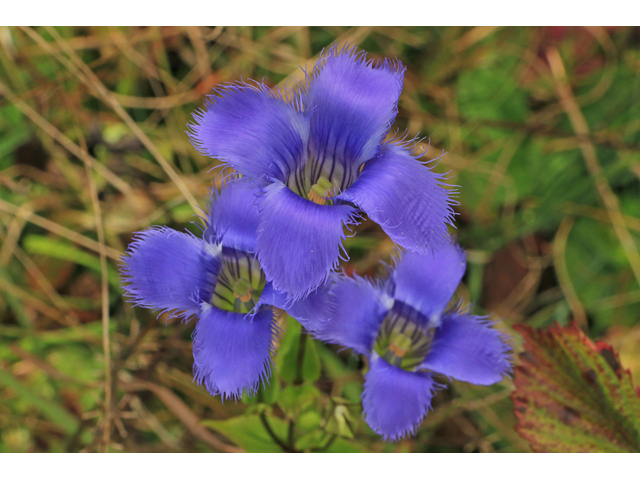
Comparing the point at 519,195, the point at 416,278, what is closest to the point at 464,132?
the point at 519,195

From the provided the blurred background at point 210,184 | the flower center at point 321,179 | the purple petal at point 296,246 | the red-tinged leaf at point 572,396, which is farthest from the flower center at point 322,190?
the blurred background at point 210,184

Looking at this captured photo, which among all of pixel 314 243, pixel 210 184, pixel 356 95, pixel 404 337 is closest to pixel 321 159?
pixel 356 95

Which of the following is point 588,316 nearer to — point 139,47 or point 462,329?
point 462,329

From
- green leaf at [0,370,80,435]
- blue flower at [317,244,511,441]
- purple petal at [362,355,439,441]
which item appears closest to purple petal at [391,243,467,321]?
blue flower at [317,244,511,441]

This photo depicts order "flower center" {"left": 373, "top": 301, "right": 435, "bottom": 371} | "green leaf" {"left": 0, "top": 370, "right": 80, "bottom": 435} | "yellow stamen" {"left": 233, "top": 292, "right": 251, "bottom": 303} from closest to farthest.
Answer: "yellow stamen" {"left": 233, "top": 292, "right": 251, "bottom": 303}, "flower center" {"left": 373, "top": 301, "right": 435, "bottom": 371}, "green leaf" {"left": 0, "top": 370, "right": 80, "bottom": 435}

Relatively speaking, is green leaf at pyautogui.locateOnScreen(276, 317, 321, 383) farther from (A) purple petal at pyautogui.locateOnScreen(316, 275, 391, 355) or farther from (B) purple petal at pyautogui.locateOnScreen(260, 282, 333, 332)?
(B) purple petal at pyautogui.locateOnScreen(260, 282, 333, 332)
